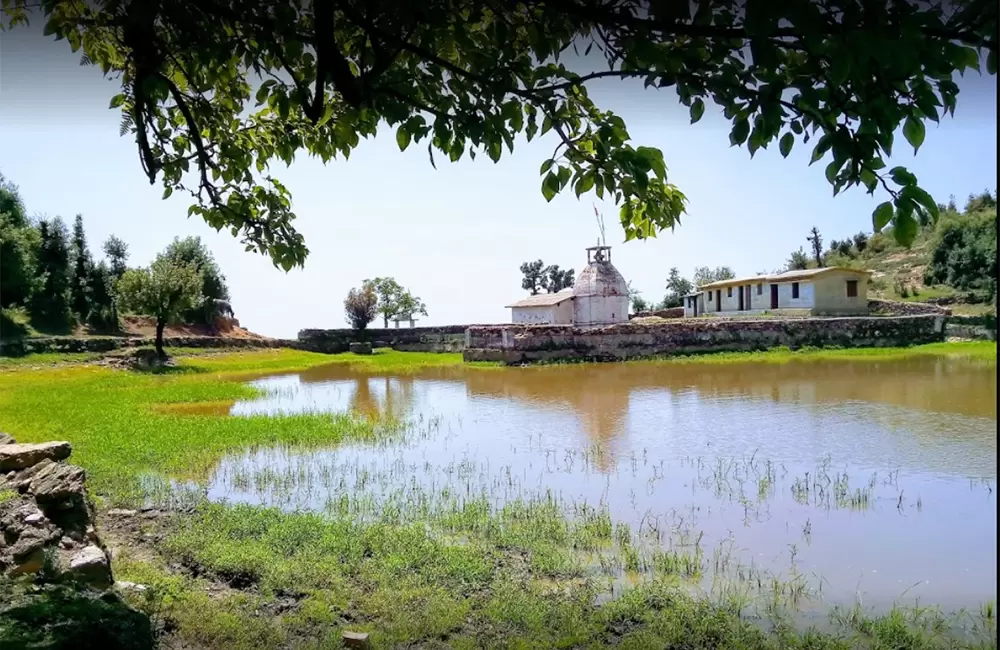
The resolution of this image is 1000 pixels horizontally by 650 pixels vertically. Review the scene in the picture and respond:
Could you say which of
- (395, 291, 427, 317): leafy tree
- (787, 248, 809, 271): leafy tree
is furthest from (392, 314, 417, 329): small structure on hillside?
(787, 248, 809, 271): leafy tree

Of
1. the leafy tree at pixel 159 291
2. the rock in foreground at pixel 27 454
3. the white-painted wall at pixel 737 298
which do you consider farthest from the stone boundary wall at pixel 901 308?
the rock in foreground at pixel 27 454

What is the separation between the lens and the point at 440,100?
3.30 metres

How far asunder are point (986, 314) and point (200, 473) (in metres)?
38.9

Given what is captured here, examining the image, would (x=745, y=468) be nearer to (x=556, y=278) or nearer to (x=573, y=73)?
(x=573, y=73)

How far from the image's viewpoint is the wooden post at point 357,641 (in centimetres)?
440

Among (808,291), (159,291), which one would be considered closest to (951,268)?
(808,291)

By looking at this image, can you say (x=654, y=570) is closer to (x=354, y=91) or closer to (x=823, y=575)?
(x=823, y=575)

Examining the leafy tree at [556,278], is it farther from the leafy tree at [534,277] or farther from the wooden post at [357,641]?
the wooden post at [357,641]

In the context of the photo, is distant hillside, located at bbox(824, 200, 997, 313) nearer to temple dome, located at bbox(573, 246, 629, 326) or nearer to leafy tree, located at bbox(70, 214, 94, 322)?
temple dome, located at bbox(573, 246, 629, 326)

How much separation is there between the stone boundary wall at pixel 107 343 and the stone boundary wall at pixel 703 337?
17.8 m

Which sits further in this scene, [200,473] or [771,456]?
[771,456]

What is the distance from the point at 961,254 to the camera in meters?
41.9

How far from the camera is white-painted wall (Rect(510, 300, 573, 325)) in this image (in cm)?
4903

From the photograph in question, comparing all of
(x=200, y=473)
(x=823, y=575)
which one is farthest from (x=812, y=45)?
(x=200, y=473)
